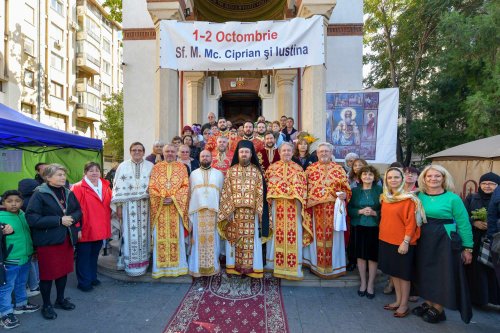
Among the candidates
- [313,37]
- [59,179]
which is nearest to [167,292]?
[59,179]

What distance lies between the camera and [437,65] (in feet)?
47.5

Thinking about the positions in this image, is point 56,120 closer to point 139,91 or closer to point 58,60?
point 58,60

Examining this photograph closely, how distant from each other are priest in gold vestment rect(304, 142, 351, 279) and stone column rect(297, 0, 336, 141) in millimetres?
2781

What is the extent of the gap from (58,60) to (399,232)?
36.6m

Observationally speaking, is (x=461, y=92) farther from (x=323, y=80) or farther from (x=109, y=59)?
(x=109, y=59)

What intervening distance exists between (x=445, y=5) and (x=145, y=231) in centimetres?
1616

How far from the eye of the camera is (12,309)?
13.1ft

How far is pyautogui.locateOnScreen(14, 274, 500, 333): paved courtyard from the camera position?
396cm

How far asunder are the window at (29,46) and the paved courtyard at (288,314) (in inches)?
1106

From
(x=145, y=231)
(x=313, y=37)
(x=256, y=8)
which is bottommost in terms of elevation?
(x=145, y=231)

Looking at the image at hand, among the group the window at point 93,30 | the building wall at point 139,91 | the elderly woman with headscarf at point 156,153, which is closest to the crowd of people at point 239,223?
the elderly woman with headscarf at point 156,153

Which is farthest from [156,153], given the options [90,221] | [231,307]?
[231,307]

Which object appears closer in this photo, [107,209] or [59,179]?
[59,179]

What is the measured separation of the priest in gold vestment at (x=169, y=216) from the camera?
17.0 ft
